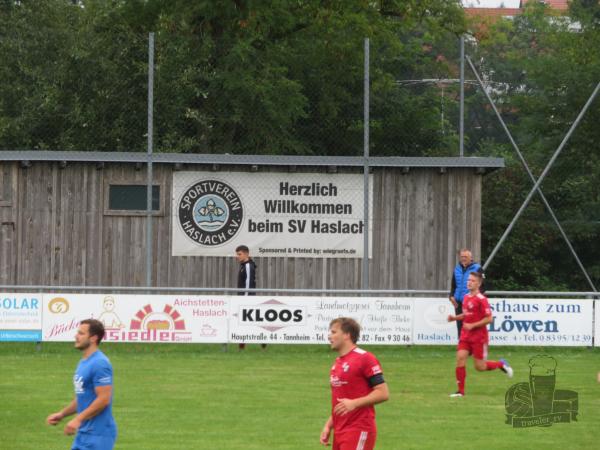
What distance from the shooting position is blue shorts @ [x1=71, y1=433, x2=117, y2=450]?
9.97 meters

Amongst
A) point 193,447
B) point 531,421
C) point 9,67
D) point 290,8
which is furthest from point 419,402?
point 9,67

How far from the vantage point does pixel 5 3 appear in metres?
50.7

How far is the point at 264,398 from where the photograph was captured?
18.5 meters

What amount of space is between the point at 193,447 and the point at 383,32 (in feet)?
91.3

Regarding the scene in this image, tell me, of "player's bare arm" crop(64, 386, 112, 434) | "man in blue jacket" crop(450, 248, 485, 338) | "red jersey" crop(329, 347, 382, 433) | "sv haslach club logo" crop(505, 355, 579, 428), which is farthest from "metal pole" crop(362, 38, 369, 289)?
"player's bare arm" crop(64, 386, 112, 434)

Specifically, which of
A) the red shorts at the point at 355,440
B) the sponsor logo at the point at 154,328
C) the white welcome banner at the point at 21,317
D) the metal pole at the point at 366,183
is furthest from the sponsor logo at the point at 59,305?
the red shorts at the point at 355,440

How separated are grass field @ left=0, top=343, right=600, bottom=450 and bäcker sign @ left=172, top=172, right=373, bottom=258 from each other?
3.28m

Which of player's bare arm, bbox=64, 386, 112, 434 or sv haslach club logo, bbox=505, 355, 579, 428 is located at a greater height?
player's bare arm, bbox=64, 386, 112, 434

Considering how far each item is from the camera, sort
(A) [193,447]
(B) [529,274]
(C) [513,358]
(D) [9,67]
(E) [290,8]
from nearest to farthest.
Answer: (A) [193,447]
(C) [513,358]
(E) [290,8]
(D) [9,67]
(B) [529,274]

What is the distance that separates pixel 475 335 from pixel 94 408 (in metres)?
10.2

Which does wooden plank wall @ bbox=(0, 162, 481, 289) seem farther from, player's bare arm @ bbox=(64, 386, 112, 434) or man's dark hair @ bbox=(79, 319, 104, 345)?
player's bare arm @ bbox=(64, 386, 112, 434)

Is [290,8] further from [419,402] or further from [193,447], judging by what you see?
[193,447]

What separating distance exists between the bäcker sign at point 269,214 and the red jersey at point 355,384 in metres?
18.5

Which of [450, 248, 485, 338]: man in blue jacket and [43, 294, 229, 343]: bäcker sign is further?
[43, 294, 229, 343]: bäcker sign
